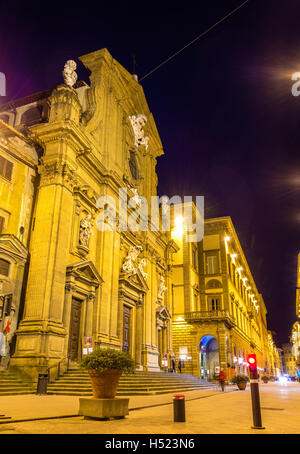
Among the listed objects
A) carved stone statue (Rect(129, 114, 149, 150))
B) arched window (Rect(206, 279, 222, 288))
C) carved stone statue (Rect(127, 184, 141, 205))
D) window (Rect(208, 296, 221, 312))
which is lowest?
window (Rect(208, 296, 221, 312))

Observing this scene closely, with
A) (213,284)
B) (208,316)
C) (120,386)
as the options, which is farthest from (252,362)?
(213,284)

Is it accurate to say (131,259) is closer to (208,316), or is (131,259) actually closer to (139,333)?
(139,333)

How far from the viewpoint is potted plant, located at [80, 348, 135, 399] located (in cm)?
866

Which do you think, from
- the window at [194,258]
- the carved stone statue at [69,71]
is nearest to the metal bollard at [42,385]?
the carved stone statue at [69,71]

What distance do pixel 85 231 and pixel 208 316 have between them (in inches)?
1026

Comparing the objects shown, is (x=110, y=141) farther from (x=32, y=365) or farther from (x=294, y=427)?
(x=294, y=427)

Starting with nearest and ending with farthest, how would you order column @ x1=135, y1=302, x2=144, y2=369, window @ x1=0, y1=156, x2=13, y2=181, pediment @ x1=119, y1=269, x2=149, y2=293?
window @ x1=0, y1=156, x2=13, y2=181
pediment @ x1=119, y1=269, x2=149, y2=293
column @ x1=135, y1=302, x2=144, y2=369

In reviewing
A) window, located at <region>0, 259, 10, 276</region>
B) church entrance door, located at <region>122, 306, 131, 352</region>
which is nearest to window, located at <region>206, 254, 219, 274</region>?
church entrance door, located at <region>122, 306, 131, 352</region>

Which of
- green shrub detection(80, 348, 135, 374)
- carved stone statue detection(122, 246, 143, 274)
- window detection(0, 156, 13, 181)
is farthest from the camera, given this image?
carved stone statue detection(122, 246, 143, 274)

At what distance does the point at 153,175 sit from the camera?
130ft

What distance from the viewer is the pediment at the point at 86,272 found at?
21016 mm

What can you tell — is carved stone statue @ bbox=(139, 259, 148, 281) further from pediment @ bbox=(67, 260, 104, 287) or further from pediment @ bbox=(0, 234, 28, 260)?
pediment @ bbox=(0, 234, 28, 260)

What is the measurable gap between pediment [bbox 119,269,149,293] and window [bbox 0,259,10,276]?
993cm

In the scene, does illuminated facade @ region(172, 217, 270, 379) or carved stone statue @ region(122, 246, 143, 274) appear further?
illuminated facade @ region(172, 217, 270, 379)
